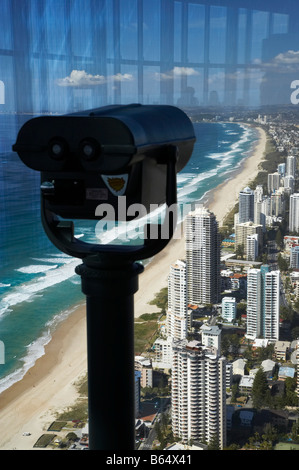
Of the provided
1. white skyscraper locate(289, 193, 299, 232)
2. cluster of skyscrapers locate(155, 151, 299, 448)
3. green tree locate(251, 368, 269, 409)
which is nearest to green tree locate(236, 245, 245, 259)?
cluster of skyscrapers locate(155, 151, 299, 448)

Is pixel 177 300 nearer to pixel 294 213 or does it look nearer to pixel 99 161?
pixel 294 213

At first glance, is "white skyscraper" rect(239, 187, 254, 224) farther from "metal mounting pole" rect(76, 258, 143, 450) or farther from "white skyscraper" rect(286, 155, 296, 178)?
"metal mounting pole" rect(76, 258, 143, 450)

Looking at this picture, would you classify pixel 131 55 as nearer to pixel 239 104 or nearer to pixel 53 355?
pixel 239 104

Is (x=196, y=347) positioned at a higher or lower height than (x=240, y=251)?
lower

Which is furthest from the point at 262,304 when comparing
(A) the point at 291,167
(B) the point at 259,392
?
(A) the point at 291,167

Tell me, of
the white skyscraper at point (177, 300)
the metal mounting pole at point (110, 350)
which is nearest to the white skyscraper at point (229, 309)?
the white skyscraper at point (177, 300)

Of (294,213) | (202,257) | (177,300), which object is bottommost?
(177,300)

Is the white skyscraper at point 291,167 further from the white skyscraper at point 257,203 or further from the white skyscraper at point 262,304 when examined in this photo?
the white skyscraper at point 262,304
